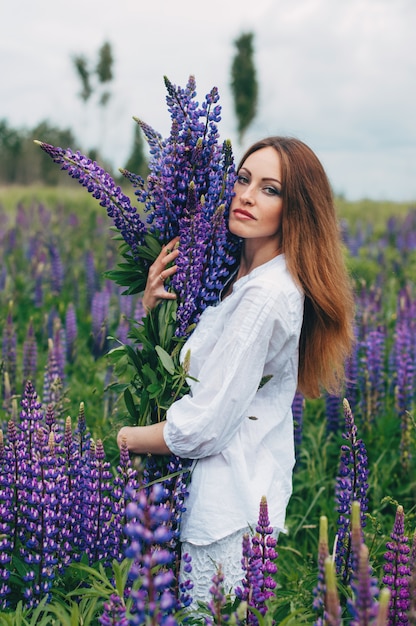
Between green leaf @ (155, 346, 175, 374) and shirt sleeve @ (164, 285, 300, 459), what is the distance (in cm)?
12

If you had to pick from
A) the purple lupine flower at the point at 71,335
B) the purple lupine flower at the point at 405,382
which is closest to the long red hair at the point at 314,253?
the purple lupine flower at the point at 405,382

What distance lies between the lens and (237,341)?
2.61 m

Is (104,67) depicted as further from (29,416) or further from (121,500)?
(121,500)

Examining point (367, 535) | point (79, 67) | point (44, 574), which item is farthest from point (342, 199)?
point (44, 574)

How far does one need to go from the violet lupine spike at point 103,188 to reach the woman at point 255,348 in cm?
17

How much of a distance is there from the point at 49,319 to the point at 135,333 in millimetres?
3182

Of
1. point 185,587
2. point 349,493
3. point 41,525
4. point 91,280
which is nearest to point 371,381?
point 349,493

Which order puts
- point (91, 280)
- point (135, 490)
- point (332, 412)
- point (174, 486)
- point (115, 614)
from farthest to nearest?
point (91, 280) < point (332, 412) < point (174, 486) < point (135, 490) < point (115, 614)

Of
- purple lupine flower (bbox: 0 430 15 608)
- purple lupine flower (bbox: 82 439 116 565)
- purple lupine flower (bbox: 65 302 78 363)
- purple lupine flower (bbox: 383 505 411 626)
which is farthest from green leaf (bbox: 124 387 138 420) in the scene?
purple lupine flower (bbox: 65 302 78 363)

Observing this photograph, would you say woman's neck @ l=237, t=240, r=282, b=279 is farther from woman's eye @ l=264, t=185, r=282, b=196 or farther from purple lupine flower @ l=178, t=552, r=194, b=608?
purple lupine flower @ l=178, t=552, r=194, b=608

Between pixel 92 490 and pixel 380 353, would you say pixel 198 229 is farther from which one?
pixel 380 353

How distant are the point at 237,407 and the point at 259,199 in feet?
2.92

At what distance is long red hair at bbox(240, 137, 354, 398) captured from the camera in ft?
9.48

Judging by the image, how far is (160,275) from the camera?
2.87 meters
